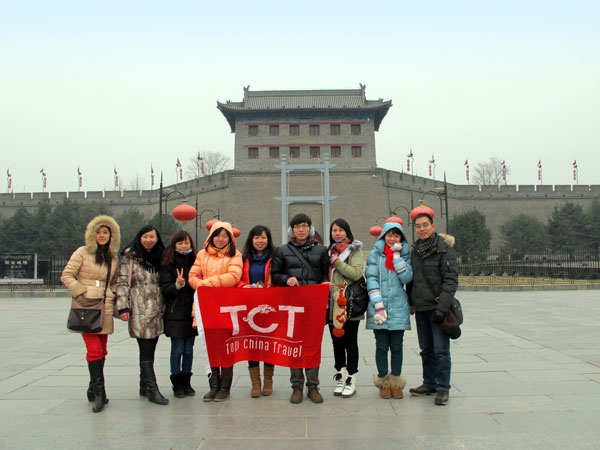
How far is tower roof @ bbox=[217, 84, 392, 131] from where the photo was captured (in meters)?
33.3

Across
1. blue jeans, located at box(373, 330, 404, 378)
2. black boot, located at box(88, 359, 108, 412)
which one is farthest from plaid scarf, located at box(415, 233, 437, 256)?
black boot, located at box(88, 359, 108, 412)

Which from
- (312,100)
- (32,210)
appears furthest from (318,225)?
(32,210)

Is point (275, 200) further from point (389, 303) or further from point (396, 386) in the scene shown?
point (396, 386)

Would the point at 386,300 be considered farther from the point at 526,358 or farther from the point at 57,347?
the point at 57,347

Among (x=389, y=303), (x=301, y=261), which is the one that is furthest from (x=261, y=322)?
(x=389, y=303)

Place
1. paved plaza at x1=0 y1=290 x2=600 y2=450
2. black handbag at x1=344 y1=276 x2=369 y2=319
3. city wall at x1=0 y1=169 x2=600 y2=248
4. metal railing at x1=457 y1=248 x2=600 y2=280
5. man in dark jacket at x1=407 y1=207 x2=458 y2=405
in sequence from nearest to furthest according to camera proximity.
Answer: paved plaza at x1=0 y1=290 x2=600 y2=450 < man in dark jacket at x1=407 y1=207 x2=458 y2=405 < black handbag at x1=344 y1=276 x2=369 y2=319 < metal railing at x1=457 y1=248 x2=600 y2=280 < city wall at x1=0 y1=169 x2=600 y2=248

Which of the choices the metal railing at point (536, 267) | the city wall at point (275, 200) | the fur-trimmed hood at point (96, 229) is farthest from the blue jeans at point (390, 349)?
the city wall at point (275, 200)

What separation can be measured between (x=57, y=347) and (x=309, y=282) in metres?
4.05

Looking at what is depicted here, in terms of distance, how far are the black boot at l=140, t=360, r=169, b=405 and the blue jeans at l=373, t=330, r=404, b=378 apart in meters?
1.65

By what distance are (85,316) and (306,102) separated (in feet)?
105

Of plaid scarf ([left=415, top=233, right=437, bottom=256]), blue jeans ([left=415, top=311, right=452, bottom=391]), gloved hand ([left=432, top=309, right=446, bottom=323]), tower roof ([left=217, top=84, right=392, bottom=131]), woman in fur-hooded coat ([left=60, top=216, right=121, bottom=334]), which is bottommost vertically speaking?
blue jeans ([left=415, top=311, right=452, bottom=391])

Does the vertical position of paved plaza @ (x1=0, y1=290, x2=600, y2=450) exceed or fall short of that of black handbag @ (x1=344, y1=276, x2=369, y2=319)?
it falls short

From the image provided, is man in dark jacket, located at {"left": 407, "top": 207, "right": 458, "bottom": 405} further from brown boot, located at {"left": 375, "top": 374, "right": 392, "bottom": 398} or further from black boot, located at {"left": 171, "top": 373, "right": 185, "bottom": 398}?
black boot, located at {"left": 171, "top": 373, "right": 185, "bottom": 398}

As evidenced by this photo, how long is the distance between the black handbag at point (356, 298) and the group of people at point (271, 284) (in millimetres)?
49
